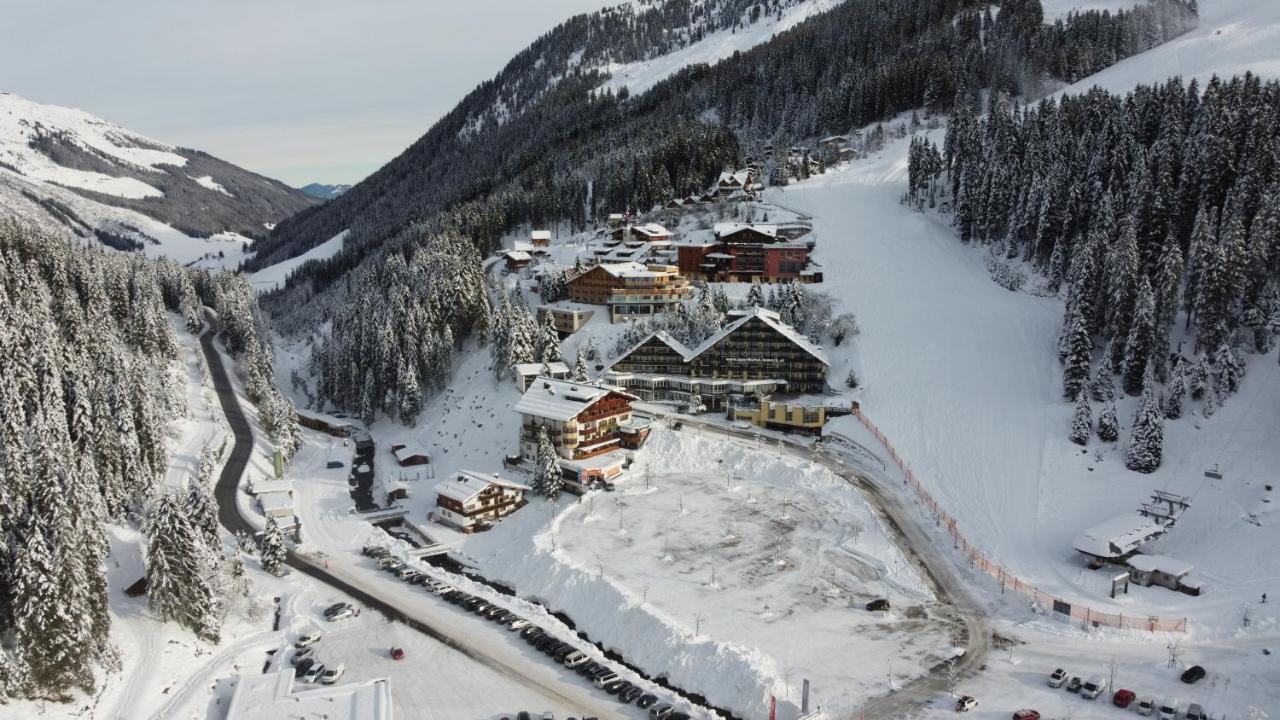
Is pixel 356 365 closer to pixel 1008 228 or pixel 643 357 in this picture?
pixel 643 357

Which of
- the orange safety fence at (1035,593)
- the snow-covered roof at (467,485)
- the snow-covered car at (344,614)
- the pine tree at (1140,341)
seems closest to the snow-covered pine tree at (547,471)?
the snow-covered roof at (467,485)

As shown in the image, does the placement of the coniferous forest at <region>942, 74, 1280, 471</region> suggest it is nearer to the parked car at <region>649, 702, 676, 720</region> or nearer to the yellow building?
the yellow building

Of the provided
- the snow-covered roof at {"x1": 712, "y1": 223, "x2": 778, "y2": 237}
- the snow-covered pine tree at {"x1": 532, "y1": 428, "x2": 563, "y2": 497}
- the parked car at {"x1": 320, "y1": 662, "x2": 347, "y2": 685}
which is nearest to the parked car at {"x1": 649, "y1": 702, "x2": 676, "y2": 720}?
the parked car at {"x1": 320, "y1": 662, "x2": 347, "y2": 685}

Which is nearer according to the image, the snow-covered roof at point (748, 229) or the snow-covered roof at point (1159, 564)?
the snow-covered roof at point (1159, 564)

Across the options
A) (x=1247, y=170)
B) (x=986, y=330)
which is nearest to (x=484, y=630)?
(x=986, y=330)

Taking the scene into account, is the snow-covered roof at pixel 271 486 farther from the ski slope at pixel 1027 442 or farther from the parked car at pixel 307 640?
the ski slope at pixel 1027 442

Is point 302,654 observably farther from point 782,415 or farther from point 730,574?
point 782,415
